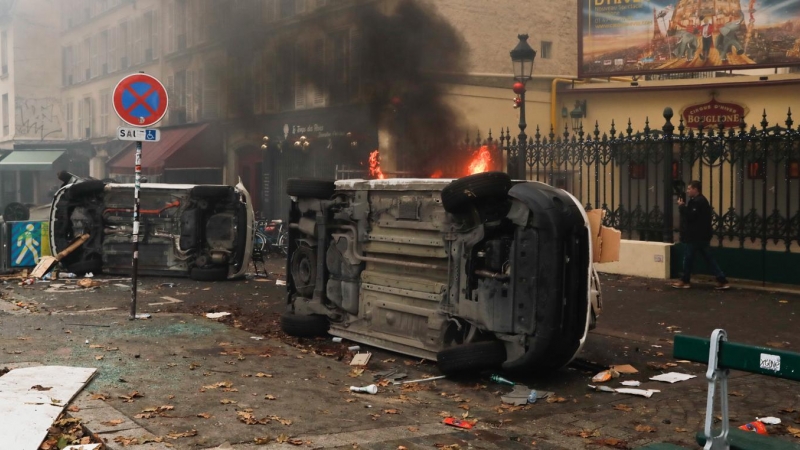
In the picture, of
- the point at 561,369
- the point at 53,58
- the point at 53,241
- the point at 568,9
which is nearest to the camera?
the point at 561,369

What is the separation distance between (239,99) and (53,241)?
39.2 feet

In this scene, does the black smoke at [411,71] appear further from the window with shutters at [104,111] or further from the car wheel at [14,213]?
the window with shutters at [104,111]

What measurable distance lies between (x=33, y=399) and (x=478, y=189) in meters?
3.80

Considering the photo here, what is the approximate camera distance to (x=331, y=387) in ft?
23.1

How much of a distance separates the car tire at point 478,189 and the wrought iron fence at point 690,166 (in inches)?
264

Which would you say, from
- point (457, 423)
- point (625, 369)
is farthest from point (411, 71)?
point (457, 423)

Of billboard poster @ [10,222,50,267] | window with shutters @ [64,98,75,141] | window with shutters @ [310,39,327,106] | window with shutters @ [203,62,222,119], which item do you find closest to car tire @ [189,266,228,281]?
billboard poster @ [10,222,50,267]

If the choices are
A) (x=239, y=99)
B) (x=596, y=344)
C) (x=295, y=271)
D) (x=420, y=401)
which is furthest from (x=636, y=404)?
(x=239, y=99)

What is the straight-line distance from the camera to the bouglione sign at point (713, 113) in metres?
19.2

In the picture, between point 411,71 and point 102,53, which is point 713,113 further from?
point 102,53

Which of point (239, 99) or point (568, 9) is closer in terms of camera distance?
point (568, 9)

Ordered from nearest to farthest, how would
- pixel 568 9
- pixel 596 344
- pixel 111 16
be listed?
1. pixel 596 344
2. pixel 568 9
3. pixel 111 16

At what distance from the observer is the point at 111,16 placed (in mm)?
37562

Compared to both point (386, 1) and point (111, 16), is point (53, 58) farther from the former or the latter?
point (386, 1)
